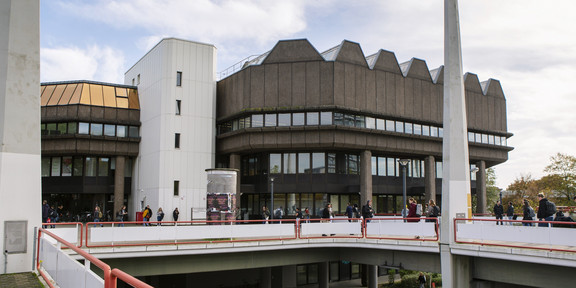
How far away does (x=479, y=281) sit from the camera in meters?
18.3

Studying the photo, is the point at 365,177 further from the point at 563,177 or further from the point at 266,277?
the point at 563,177

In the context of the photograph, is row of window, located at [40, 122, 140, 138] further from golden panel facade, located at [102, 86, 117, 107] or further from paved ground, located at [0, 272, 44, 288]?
paved ground, located at [0, 272, 44, 288]

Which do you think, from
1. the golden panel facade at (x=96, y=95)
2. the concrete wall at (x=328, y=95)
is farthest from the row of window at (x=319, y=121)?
the golden panel facade at (x=96, y=95)

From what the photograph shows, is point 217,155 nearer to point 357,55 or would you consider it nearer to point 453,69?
point 357,55

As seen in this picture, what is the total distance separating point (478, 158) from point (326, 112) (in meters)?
18.6

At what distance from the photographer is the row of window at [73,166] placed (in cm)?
4175

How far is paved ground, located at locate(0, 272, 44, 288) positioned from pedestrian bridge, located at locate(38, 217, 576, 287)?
3.42m

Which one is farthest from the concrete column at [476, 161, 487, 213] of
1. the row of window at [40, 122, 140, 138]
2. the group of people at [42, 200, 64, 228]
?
the group of people at [42, 200, 64, 228]

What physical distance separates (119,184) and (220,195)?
1944 cm

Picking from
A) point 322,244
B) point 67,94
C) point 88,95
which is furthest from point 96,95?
point 322,244

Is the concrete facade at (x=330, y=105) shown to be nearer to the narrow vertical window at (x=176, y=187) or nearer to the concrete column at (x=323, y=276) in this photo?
the narrow vertical window at (x=176, y=187)

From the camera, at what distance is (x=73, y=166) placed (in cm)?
4188

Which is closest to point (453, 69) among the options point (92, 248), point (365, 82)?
point (92, 248)

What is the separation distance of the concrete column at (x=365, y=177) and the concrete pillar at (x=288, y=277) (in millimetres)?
7507
